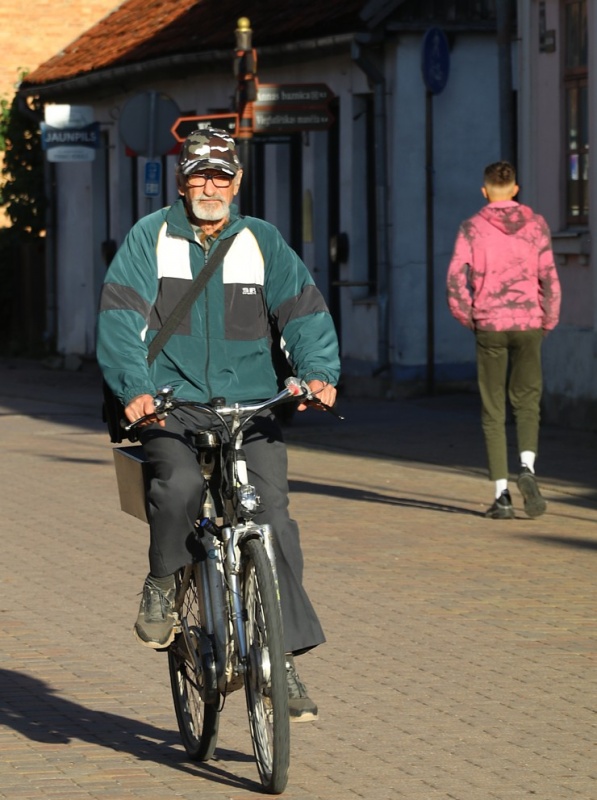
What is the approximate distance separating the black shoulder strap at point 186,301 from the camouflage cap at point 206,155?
8.7 inches

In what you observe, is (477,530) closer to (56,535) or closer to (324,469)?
(56,535)

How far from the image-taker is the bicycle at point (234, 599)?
538 centimetres

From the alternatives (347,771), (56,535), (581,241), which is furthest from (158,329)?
(581,241)

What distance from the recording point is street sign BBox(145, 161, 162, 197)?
67.0 ft

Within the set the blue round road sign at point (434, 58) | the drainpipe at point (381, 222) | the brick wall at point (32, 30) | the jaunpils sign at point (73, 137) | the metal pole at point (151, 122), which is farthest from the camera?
the brick wall at point (32, 30)

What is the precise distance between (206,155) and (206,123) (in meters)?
12.4

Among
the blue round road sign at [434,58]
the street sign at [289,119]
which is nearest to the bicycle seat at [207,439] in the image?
the street sign at [289,119]

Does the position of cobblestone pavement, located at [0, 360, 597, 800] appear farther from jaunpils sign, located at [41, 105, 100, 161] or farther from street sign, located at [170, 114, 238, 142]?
jaunpils sign, located at [41, 105, 100, 161]

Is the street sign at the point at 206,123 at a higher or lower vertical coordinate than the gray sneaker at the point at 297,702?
higher

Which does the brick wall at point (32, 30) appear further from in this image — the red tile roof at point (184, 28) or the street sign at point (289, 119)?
the street sign at point (289, 119)

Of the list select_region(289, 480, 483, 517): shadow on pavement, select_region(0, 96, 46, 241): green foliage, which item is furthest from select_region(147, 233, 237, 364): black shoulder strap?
select_region(0, 96, 46, 241): green foliage

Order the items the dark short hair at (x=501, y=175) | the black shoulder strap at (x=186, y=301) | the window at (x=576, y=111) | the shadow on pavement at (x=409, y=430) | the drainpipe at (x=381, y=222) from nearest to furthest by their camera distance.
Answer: the black shoulder strap at (x=186, y=301) → the dark short hair at (x=501, y=175) → the shadow on pavement at (x=409, y=430) → the window at (x=576, y=111) → the drainpipe at (x=381, y=222)

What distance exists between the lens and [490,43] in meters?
21.2

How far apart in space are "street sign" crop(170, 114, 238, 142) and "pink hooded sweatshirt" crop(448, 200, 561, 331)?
6.40 m
